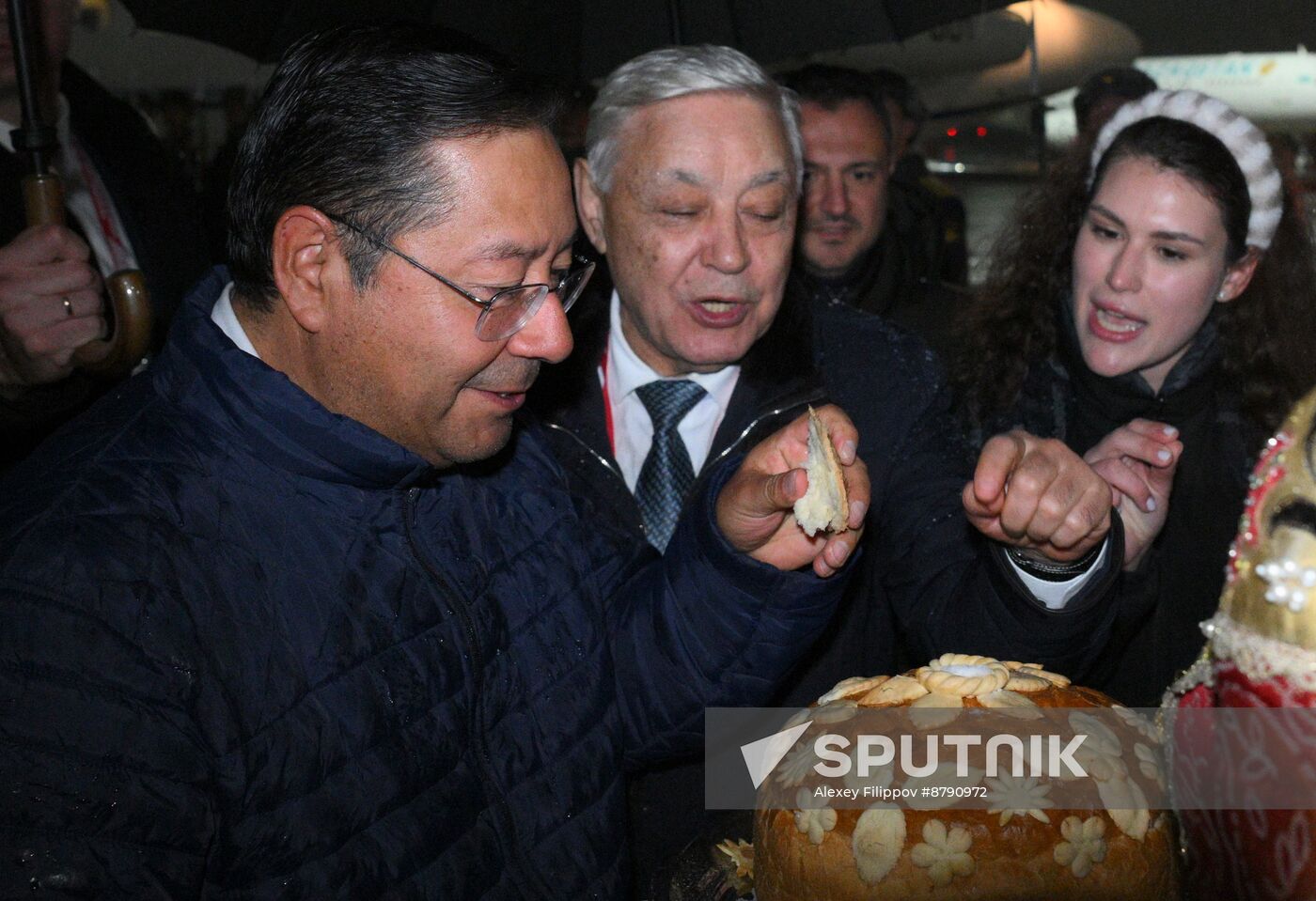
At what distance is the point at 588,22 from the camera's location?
328cm

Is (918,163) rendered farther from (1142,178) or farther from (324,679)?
(324,679)

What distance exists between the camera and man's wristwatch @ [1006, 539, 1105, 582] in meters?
1.88

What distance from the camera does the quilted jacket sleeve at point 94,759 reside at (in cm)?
116

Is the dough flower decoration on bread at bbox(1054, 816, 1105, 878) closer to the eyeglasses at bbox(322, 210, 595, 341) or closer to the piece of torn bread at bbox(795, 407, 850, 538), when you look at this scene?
the piece of torn bread at bbox(795, 407, 850, 538)

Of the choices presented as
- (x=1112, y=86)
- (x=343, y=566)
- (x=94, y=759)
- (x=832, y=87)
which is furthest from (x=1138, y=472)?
(x=1112, y=86)

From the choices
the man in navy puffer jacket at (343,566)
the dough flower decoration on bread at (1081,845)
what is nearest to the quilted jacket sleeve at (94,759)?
the man in navy puffer jacket at (343,566)

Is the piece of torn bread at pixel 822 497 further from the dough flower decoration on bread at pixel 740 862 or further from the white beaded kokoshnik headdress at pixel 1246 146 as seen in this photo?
the white beaded kokoshnik headdress at pixel 1246 146

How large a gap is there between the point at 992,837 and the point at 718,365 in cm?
145

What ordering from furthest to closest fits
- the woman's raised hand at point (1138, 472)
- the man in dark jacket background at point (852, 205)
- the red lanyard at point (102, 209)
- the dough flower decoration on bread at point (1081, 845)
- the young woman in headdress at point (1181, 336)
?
the man in dark jacket background at point (852, 205) → the red lanyard at point (102, 209) → the young woman in headdress at point (1181, 336) → the woman's raised hand at point (1138, 472) → the dough flower decoration on bread at point (1081, 845)

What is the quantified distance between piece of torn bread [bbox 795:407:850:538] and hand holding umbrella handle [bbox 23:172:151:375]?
135 centimetres

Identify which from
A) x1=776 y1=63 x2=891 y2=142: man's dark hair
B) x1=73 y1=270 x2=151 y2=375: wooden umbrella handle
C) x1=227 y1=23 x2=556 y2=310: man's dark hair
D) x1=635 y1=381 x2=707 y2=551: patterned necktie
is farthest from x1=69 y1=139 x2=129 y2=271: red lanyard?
x1=776 y1=63 x2=891 y2=142: man's dark hair

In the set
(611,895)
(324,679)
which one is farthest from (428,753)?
(611,895)

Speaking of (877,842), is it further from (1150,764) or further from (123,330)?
(123,330)

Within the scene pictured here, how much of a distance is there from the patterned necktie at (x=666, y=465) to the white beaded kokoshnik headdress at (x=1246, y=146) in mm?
1353
